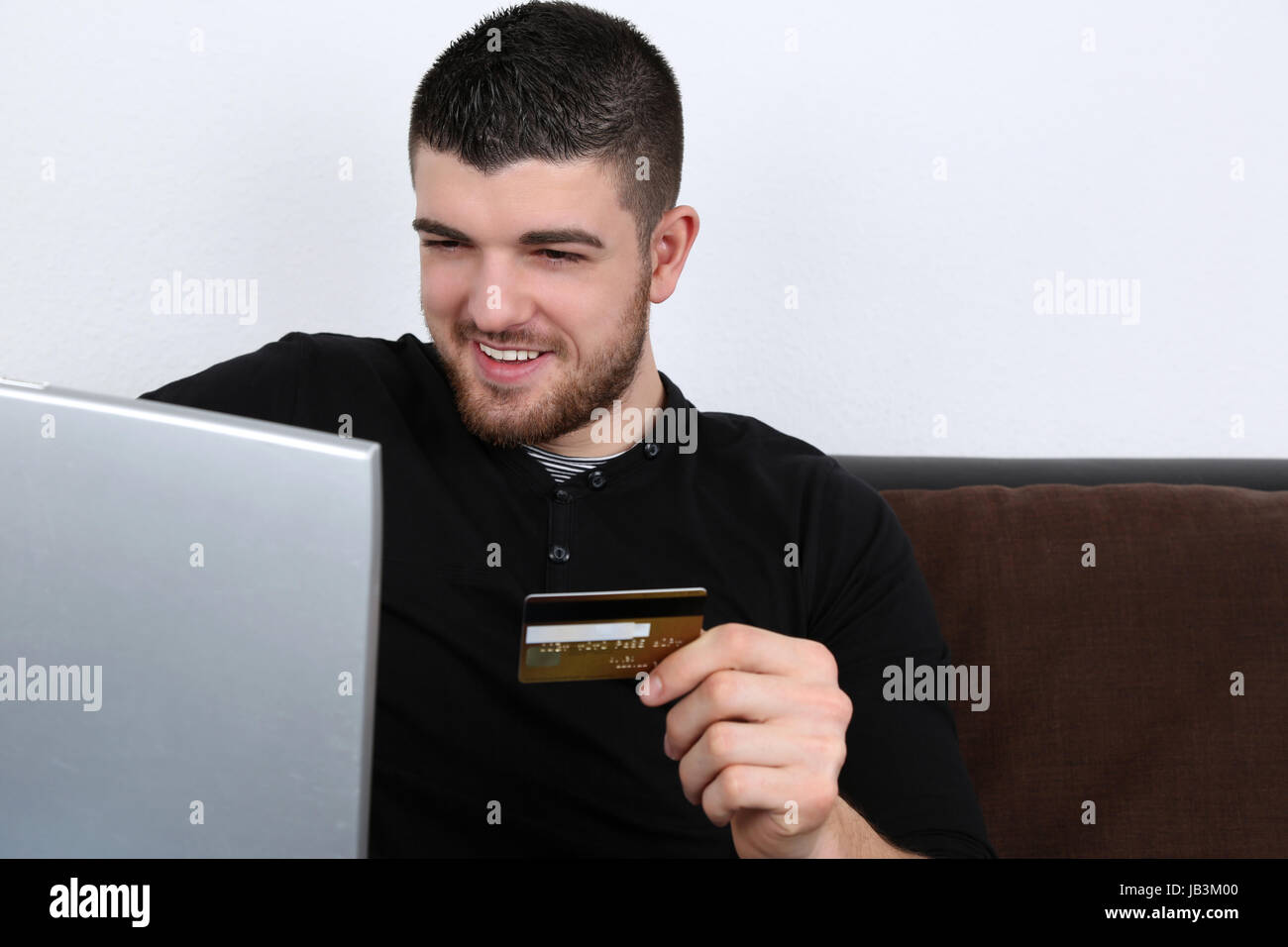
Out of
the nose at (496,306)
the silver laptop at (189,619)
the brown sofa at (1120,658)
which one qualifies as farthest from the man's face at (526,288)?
the silver laptop at (189,619)

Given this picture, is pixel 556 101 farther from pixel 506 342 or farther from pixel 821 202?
pixel 821 202

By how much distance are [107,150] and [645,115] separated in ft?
2.81

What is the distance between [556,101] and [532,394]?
12.2 inches

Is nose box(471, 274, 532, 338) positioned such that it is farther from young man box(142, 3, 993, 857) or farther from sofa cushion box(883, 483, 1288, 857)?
sofa cushion box(883, 483, 1288, 857)

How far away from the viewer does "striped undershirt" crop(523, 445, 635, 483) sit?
1.26 meters

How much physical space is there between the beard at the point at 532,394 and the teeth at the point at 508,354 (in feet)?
0.03

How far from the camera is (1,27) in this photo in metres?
1.58

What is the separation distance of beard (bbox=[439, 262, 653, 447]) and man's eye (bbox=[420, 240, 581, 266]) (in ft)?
0.27

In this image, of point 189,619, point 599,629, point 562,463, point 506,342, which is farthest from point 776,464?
point 189,619

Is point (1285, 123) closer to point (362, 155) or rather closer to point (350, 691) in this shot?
point (362, 155)

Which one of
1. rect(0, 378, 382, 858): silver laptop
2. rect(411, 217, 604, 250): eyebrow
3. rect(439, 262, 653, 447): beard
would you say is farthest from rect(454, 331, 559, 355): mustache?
rect(0, 378, 382, 858): silver laptop

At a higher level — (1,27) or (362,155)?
(1,27)

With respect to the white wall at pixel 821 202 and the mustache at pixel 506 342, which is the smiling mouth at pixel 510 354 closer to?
the mustache at pixel 506 342
